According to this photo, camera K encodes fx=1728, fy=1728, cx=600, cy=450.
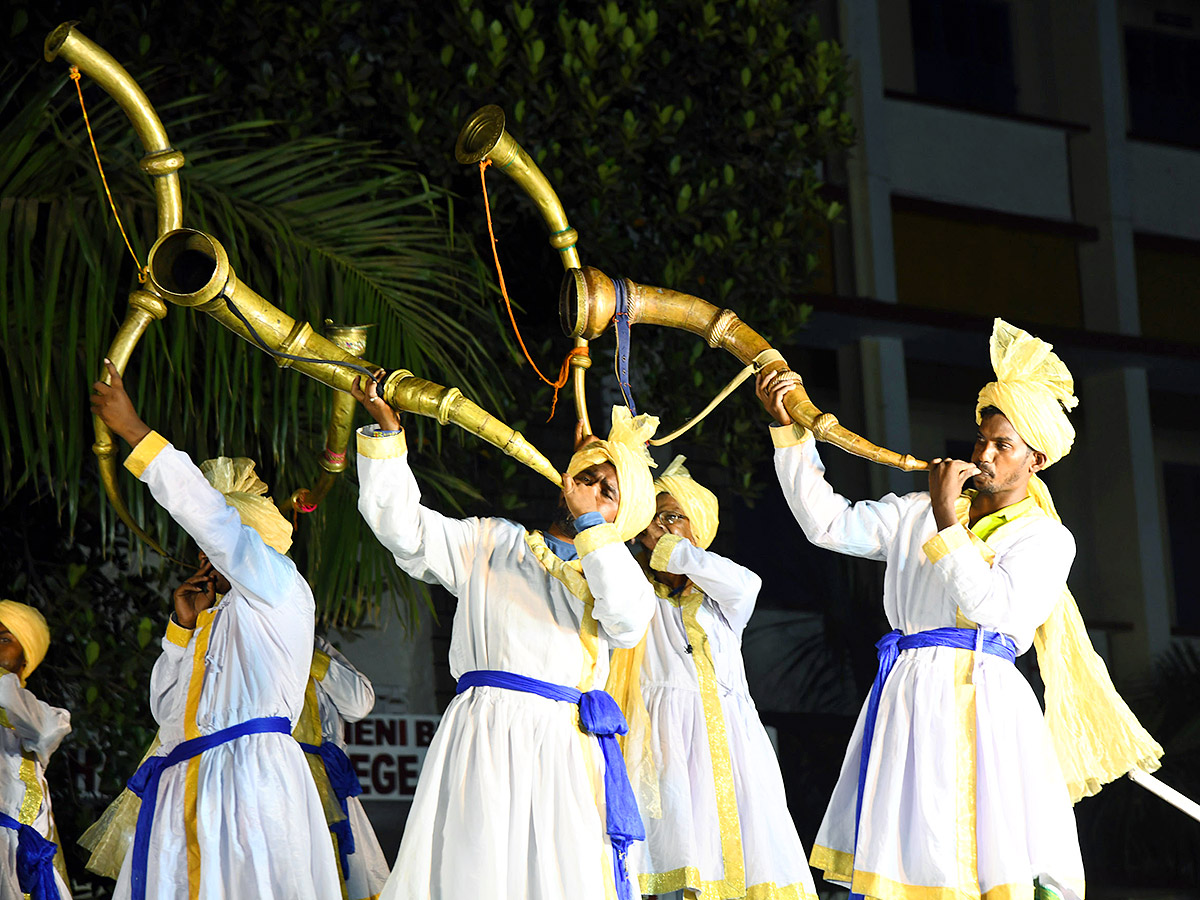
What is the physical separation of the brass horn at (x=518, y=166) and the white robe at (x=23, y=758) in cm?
227

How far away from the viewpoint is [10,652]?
221 inches

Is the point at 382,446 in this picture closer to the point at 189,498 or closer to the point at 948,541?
the point at 189,498

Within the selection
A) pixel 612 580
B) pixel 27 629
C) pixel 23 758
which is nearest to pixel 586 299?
pixel 612 580

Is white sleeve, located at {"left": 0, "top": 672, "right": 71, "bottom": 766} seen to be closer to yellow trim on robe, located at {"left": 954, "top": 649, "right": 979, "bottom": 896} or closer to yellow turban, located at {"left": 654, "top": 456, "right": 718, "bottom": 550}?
yellow turban, located at {"left": 654, "top": 456, "right": 718, "bottom": 550}

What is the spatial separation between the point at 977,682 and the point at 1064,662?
1.39ft

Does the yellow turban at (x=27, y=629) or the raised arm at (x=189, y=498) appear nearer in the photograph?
the raised arm at (x=189, y=498)

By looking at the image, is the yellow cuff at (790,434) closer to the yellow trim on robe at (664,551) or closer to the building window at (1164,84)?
the yellow trim on robe at (664,551)

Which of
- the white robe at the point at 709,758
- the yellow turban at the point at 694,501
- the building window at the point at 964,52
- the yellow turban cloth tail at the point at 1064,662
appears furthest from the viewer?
the building window at the point at 964,52

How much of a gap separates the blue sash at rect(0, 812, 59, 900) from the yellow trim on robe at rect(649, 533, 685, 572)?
2146mm

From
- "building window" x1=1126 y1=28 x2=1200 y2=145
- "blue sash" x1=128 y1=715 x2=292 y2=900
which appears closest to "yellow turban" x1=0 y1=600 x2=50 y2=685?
"blue sash" x1=128 y1=715 x2=292 y2=900

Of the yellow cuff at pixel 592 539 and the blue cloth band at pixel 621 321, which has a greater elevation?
the blue cloth band at pixel 621 321

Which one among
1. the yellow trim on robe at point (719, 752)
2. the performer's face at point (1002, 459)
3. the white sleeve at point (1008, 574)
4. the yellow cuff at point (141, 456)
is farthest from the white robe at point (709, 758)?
the yellow cuff at point (141, 456)

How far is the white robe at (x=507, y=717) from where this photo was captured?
12.9 ft

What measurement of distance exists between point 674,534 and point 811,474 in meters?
0.94
